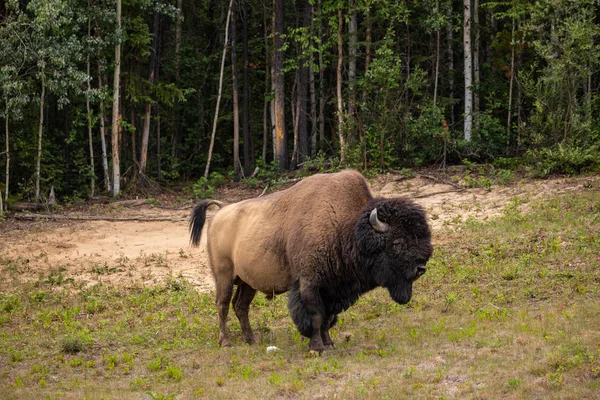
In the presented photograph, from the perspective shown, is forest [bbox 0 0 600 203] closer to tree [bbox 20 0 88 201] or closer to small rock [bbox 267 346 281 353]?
tree [bbox 20 0 88 201]

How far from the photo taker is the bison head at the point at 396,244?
30.1 feet

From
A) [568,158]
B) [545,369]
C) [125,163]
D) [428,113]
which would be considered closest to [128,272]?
[545,369]

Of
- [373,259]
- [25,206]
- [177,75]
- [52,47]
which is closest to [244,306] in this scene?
[373,259]

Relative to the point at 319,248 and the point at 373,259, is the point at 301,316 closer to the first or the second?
the point at 319,248

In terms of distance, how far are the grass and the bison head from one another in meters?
0.85

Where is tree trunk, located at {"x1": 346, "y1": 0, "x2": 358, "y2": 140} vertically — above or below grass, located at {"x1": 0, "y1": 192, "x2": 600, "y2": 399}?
above

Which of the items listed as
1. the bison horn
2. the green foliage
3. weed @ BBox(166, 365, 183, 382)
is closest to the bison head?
Result: the bison horn

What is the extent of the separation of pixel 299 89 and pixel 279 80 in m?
1.02

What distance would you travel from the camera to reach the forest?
23.0m

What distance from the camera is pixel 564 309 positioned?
33.6 feet

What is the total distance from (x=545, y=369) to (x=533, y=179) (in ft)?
44.2

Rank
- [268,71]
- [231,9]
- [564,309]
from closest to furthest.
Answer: [564,309] → [231,9] → [268,71]

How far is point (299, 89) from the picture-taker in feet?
95.8

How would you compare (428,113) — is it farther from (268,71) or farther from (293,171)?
(268,71)
